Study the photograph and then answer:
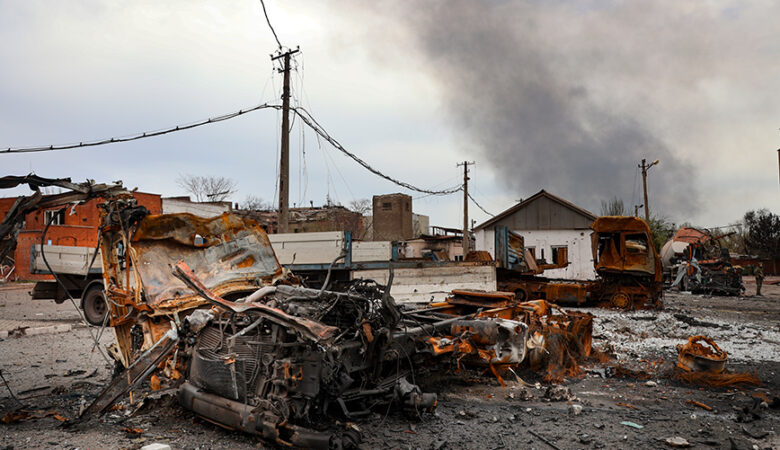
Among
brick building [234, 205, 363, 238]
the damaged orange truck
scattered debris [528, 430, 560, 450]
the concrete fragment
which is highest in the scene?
brick building [234, 205, 363, 238]

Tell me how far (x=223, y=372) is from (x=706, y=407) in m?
4.95

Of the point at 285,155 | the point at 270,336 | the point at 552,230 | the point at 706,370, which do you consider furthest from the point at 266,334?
the point at 552,230

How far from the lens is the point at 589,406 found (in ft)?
17.2

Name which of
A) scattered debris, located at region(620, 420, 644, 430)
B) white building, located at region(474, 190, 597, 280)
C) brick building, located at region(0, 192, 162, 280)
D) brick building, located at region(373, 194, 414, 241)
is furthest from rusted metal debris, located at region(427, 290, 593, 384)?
brick building, located at region(0, 192, 162, 280)

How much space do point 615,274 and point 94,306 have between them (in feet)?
44.4

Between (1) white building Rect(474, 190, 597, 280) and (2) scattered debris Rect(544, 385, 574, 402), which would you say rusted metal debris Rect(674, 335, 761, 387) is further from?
(1) white building Rect(474, 190, 597, 280)

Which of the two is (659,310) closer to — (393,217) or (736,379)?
(736,379)

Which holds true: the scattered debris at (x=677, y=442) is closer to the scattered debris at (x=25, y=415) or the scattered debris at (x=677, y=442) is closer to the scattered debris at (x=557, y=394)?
the scattered debris at (x=557, y=394)

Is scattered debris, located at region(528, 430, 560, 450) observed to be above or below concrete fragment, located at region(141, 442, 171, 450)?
below

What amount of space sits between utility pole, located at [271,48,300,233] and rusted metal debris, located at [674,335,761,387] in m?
10.8

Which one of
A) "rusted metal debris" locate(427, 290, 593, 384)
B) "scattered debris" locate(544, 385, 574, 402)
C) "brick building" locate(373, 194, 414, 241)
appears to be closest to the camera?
"scattered debris" locate(544, 385, 574, 402)

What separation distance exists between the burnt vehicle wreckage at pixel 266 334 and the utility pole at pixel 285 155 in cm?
789

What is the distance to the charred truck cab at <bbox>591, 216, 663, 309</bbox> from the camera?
42.5ft

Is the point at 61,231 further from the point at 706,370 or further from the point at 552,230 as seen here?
the point at 706,370
